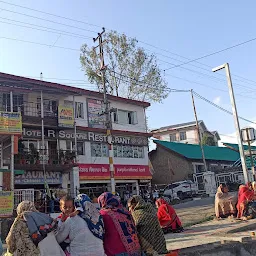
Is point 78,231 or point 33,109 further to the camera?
point 33,109

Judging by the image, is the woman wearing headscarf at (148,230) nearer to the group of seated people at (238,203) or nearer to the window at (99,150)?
the group of seated people at (238,203)

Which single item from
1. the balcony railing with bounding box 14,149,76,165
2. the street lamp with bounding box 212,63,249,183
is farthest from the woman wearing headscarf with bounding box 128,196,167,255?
the balcony railing with bounding box 14,149,76,165

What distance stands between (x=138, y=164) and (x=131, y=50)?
10559 millimetres

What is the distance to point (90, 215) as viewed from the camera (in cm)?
443

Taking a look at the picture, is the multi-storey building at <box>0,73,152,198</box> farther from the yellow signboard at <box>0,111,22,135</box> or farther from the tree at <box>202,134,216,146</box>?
the tree at <box>202,134,216,146</box>

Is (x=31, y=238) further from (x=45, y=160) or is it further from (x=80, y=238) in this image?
(x=45, y=160)

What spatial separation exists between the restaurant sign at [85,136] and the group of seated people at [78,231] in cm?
1787

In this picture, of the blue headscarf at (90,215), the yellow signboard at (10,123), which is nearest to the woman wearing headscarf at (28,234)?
the blue headscarf at (90,215)

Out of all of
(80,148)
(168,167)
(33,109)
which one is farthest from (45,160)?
(168,167)

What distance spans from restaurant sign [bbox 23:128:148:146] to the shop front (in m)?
1.86

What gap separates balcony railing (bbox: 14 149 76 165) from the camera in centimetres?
2030

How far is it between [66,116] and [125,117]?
6866 mm

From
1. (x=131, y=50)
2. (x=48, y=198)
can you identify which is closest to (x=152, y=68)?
(x=131, y=50)

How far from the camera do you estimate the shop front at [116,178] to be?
24.0 metres
